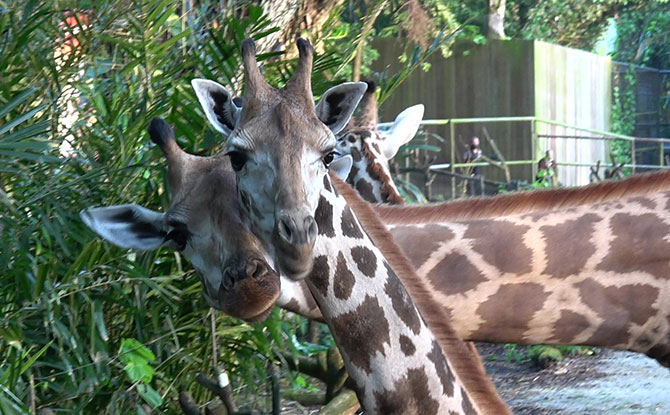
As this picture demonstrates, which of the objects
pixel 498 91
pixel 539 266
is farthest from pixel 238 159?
pixel 498 91

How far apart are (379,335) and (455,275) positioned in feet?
3.81

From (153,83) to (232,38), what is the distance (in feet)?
1.30

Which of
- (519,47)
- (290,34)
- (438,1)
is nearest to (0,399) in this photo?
(290,34)

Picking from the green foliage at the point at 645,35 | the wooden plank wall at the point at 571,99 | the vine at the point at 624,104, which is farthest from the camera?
the green foliage at the point at 645,35

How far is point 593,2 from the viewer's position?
82.6 feet

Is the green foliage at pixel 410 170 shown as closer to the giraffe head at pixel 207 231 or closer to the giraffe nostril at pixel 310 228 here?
the giraffe head at pixel 207 231

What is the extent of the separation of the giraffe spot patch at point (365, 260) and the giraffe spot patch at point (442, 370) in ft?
0.93

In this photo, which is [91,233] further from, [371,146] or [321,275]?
[371,146]

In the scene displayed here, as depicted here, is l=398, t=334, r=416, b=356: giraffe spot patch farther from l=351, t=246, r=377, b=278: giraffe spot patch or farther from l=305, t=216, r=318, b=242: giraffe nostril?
l=305, t=216, r=318, b=242: giraffe nostril

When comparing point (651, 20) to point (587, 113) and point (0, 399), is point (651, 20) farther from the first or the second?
point (0, 399)

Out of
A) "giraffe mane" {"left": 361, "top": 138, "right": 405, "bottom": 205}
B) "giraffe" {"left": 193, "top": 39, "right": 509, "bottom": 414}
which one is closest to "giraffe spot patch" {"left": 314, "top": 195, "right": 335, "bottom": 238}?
"giraffe" {"left": 193, "top": 39, "right": 509, "bottom": 414}

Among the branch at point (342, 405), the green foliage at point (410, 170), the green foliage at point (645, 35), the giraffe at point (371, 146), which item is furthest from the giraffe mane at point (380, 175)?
the green foliage at point (645, 35)

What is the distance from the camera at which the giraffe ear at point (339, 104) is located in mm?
3626

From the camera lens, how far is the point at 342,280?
3.44 m
